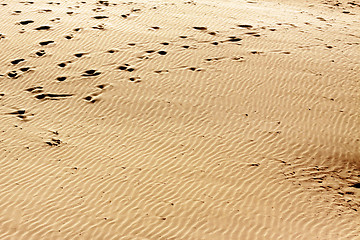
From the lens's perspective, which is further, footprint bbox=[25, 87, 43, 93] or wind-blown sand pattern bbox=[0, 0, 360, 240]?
footprint bbox=[25, 87, 43, 93]

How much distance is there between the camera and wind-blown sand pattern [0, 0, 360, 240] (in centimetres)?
699

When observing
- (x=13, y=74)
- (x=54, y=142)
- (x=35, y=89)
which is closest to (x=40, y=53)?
(x=13, y=74)

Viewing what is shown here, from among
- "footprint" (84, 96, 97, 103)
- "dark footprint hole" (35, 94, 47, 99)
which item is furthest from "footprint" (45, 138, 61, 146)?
"dark footprint hole" (35, 94, 47, 99)

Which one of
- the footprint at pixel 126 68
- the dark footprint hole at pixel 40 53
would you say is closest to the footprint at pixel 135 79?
the footprint at pixel 126 68

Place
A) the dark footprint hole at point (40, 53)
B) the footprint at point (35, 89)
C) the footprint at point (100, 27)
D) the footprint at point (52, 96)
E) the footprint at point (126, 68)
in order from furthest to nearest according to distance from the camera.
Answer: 1. the footprint at point (100, 27)
2. the dark footprint hole at point (40, 53)
3. the footprint at point (126, 68)
4. the footprint at point (35, 89)
5. the footprint at point (52, 96)

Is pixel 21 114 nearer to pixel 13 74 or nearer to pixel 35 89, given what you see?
pixel 35 89

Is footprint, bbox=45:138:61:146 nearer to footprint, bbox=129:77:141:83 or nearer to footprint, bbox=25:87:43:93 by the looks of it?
footprint, bbox=25:87:43:93

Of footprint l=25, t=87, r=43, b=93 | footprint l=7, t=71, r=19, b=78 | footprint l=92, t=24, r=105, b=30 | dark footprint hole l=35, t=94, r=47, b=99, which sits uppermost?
footprint l=92, t=24, r=105, b=30

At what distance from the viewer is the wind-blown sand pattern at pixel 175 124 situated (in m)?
6.99

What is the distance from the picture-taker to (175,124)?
A: 9.58 m

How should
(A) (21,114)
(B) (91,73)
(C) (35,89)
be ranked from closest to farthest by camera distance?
(A) (21,114), (C) (35,89), (B) (91,73)

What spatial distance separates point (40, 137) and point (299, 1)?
16.4 meters

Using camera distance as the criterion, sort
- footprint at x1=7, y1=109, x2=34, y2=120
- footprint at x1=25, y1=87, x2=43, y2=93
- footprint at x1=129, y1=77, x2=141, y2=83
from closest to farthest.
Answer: footprint at x1=7, y1=109, x2=34, y2=120
footprint at x1=25, y1=87, x2=43, y2=93
footprint at x1=129, y1=77, x2=141, y2=83

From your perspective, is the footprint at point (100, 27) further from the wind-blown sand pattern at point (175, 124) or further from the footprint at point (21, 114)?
the footprint at point (21, 114)
